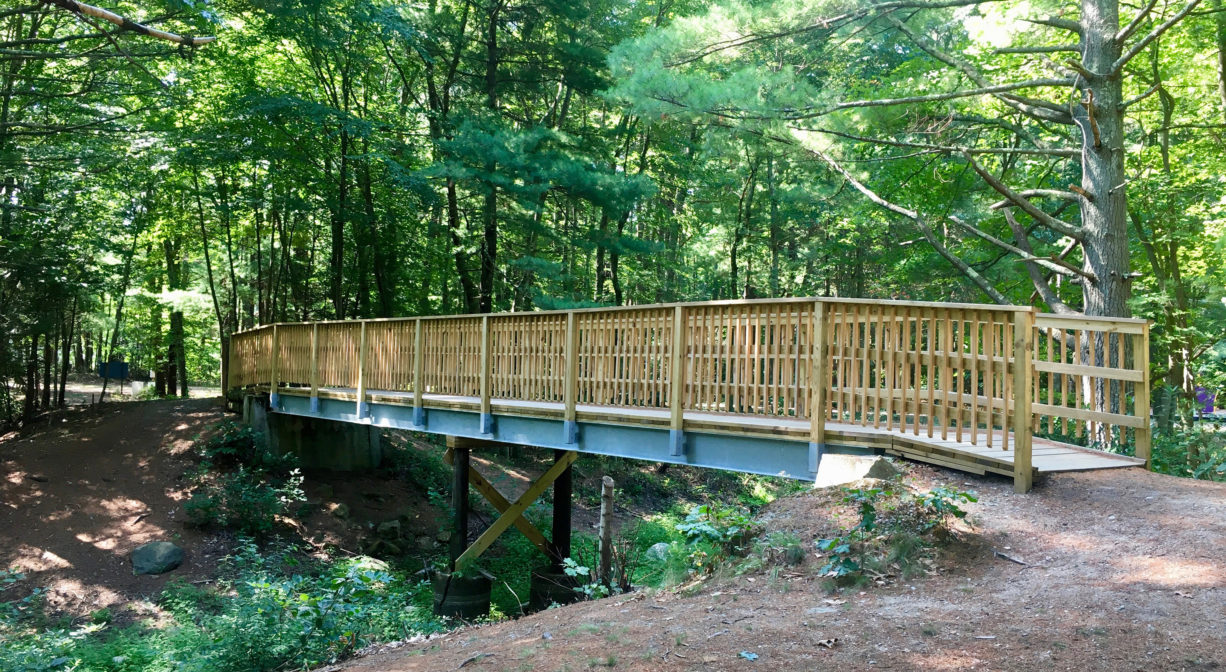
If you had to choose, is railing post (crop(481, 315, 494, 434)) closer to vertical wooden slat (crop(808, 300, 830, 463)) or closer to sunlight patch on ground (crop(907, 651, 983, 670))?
vertical wooden slat (crop(808, 300, 830, 463))

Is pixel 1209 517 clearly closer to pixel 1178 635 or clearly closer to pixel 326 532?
pixel 1178 635

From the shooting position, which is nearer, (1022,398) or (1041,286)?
(1022,398)

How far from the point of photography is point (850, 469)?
588cm

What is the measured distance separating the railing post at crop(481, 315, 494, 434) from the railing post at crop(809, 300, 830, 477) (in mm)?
4415

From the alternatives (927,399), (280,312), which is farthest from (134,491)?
(927,399)

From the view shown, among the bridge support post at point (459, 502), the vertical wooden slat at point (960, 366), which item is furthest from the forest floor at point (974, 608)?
the bridge support post at point (459, 502)

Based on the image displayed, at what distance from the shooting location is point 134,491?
12898 mm

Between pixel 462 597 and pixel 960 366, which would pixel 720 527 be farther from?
pixel 462 597

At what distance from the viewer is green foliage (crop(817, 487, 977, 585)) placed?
189 inches

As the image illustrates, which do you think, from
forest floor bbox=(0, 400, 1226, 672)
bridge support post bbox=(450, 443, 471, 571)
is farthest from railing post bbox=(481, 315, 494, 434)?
forest floor bbox=(0, 400, 1226, 672)

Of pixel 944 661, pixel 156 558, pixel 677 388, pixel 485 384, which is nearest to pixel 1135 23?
pixel 677 388

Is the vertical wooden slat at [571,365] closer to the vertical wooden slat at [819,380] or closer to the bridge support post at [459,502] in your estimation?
the vertical wooden slat at [819,380]

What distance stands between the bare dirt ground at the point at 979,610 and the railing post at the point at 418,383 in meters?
4.76

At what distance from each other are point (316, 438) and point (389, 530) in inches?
117
